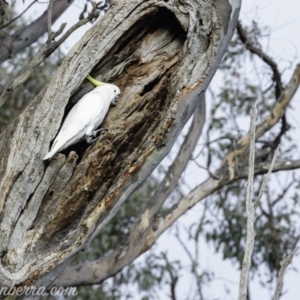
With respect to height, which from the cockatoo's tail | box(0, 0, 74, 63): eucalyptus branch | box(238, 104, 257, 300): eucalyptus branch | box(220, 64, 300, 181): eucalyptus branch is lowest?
box(238, 104, 257, 300): eucalyptus branch

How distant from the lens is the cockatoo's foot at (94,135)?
406 centimetres

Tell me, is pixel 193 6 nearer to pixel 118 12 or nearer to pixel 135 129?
pixel 118 12

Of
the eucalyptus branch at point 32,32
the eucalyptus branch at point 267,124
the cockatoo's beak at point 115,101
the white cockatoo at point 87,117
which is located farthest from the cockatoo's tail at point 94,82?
the eucalyptus branch at point 267,124

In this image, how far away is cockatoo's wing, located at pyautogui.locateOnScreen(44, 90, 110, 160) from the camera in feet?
12.8

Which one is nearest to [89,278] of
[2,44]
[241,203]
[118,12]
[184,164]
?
[184,164]

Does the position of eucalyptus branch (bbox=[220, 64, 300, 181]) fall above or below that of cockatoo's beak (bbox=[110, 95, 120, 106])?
above

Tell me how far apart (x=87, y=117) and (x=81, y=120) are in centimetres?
3

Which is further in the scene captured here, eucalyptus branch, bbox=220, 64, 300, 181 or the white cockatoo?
eucalyptus branch, bbox=220, 64, 300, 181

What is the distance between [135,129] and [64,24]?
2.74ft

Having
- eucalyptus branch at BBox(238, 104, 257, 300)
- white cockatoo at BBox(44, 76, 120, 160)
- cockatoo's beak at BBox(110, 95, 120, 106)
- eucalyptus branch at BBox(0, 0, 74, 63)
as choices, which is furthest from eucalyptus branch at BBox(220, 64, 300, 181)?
eucalyptus branch at BBox(238, 104, 257, 300)

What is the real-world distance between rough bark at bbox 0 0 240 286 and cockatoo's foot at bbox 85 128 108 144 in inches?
1.9

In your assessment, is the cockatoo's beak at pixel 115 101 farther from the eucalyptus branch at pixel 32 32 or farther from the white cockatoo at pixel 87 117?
the eucalyptus branch at pixel 32 32

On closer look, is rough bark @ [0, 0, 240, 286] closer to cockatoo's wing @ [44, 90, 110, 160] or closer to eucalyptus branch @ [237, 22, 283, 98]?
cockatoo's wing @ [44, 90, 110, 160]

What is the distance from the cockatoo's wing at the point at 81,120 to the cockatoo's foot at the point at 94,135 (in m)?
0.02
